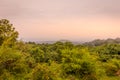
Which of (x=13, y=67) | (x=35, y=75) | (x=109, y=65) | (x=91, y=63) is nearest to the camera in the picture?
(x=35, y=75)

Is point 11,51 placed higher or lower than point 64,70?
higher

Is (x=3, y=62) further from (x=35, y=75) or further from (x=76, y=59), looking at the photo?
(x=76, y=59)

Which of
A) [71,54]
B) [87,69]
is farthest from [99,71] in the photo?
[71,54]

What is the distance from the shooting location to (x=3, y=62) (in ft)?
65.8

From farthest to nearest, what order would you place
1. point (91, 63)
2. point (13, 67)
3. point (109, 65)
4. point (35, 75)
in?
point (109, 65), point (91, 63), point (13, 67), point (35, 75)

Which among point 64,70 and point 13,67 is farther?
point 64,70

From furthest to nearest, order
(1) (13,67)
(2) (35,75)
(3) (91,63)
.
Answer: (3) (91,63)
(1) (13,67)
(2) (35,75)

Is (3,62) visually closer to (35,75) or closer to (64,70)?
(35,75)

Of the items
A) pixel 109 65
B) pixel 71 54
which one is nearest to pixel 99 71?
pixel 71 54

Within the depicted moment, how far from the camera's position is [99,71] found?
2767cm

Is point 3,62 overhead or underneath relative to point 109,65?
overhead

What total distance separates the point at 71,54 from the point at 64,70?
1803 mm

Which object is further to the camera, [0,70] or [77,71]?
[77,71]

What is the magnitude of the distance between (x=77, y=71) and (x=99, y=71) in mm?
2271
